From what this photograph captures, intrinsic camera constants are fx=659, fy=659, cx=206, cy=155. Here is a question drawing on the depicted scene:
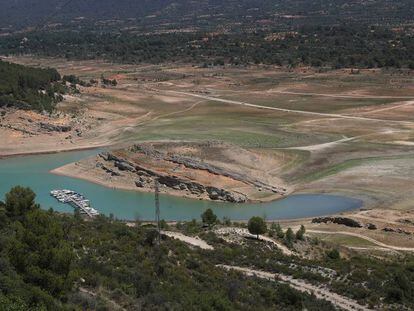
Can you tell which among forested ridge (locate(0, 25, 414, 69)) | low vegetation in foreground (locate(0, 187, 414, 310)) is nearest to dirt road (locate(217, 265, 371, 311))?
low vegetation in foreground (locate(0, 187, 414, 310))

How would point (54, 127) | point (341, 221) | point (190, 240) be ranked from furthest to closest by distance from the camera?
point (54, 127)
point (341, 221)
point (190, 240)

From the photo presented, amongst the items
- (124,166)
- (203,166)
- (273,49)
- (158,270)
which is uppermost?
(273,49)

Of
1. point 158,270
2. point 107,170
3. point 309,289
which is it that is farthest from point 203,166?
point 158,270

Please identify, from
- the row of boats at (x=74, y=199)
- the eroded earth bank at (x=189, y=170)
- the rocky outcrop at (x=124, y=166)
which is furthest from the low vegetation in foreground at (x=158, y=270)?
the rocky outcrop at (x=124, y=166)

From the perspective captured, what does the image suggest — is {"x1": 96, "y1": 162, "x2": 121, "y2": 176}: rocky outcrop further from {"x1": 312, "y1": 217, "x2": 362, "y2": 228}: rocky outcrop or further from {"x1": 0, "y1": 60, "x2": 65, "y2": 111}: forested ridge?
{"x1": 0, "y1": 60, "x2": 65, "y2": 111}: forested ridge

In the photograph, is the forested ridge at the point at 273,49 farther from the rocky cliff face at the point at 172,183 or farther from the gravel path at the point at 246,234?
the gravel path at the point at 246,234

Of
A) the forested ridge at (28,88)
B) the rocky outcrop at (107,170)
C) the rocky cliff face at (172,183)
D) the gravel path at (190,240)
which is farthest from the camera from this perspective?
the forested ridge at (28,88)

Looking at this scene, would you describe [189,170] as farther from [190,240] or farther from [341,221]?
[190,240]

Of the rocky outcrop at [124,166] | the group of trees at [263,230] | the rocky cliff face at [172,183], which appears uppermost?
the group of trees at [263,230]
